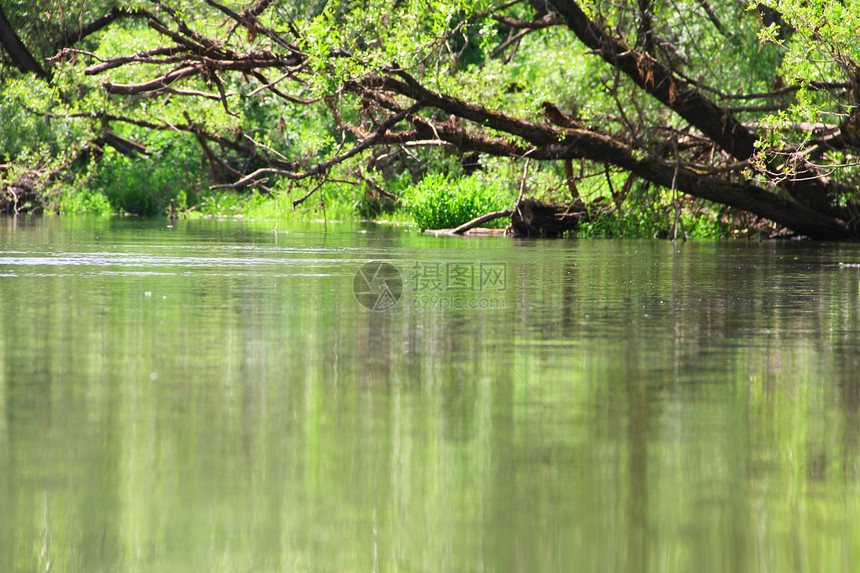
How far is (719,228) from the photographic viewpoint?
69.2 ft

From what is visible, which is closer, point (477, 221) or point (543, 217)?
point (543, 217)

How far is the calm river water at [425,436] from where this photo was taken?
2.44 m

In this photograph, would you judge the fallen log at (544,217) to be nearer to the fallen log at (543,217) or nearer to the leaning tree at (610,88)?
the fallen log at (543,217)

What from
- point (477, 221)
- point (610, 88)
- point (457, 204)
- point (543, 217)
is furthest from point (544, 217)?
point (610, 88)

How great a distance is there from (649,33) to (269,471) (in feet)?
50.0

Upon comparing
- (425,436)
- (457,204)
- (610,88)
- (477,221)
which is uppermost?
(610,88)

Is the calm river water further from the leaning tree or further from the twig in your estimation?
the twig

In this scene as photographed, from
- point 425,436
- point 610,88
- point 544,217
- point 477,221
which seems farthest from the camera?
point 477,221

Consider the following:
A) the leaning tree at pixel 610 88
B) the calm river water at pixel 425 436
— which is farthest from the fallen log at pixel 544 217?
the calm river water at pixel 425 436

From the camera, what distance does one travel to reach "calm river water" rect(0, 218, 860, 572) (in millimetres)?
2441

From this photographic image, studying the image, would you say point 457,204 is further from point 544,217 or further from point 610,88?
point 610,88

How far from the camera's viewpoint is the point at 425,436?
3.39m

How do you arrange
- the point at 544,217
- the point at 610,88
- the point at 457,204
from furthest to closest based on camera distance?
the point at 457,204
the point at 544,217
the point at 610,88

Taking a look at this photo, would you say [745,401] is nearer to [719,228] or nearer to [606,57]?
[606,57]
